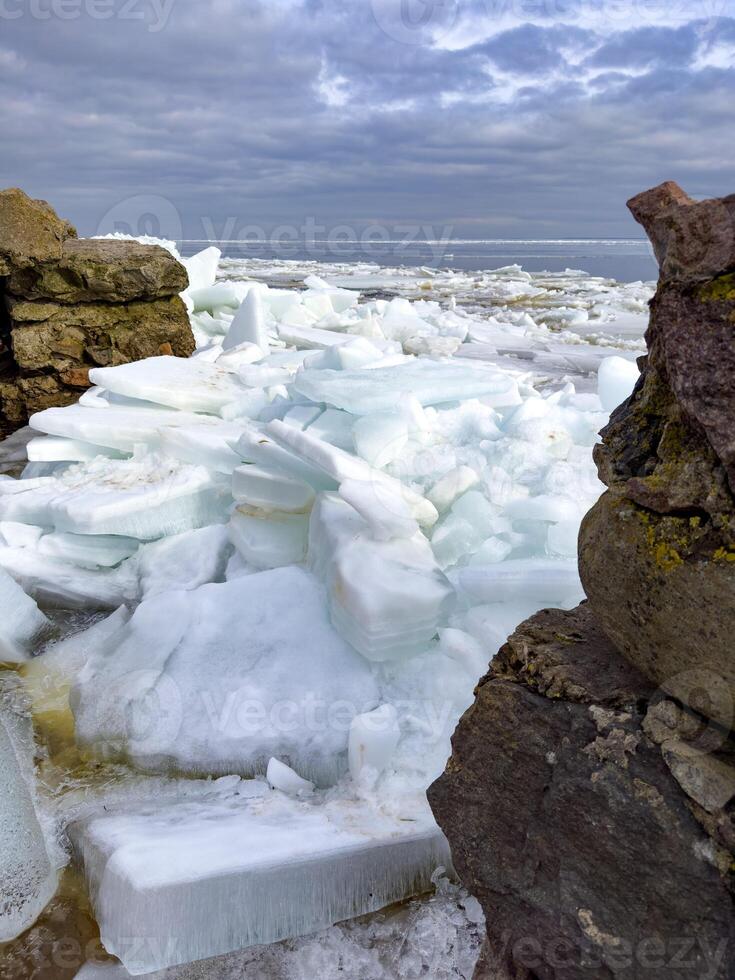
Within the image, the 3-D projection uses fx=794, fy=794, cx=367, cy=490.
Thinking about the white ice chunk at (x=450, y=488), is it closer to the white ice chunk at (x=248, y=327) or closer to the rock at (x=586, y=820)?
the rock at (x=586, y=820)

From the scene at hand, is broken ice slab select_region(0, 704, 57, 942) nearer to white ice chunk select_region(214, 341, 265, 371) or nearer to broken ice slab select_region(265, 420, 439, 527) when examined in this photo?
broken ice slab select_region(265, 420, 439, 527)

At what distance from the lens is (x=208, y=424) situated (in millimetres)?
4598

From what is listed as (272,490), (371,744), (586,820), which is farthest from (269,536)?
(586,820)

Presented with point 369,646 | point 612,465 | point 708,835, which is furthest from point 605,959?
point 369,646

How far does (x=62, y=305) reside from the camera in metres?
6.22

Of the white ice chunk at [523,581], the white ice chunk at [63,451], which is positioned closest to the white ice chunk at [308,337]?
the white ice chunk at [63,451]

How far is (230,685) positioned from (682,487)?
6.18ft

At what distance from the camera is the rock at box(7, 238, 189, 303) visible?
19.9 ft

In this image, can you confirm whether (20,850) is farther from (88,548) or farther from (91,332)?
(91,332)

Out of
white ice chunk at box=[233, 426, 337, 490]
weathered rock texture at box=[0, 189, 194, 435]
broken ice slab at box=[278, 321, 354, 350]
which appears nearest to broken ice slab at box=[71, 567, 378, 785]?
white ice chunk at box=[233, 426, 337, 490]

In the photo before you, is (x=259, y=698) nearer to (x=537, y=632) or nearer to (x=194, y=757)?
(x=194, y=757)

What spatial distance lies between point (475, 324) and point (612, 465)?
1022 cm

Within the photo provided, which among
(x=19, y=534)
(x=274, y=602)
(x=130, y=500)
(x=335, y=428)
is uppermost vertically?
(x=335, y=428)

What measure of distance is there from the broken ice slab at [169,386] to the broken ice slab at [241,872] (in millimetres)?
3018
